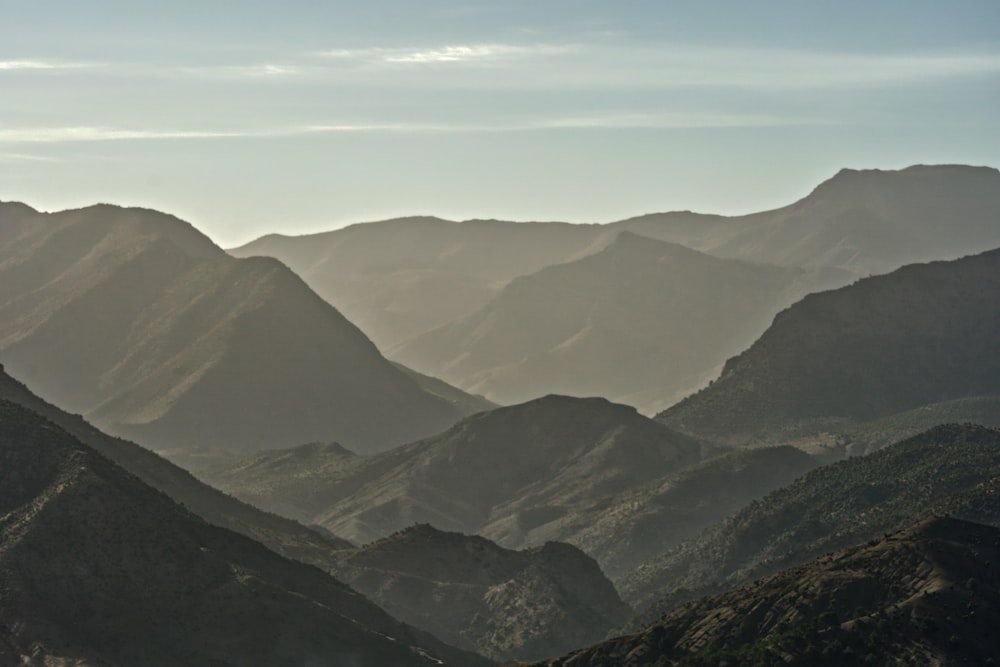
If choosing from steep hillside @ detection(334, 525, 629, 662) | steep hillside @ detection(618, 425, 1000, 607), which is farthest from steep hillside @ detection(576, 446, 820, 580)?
steep hillside @ detection(334, 525, 629, 662)

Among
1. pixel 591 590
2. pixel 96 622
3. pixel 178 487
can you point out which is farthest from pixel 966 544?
pixel 178 487

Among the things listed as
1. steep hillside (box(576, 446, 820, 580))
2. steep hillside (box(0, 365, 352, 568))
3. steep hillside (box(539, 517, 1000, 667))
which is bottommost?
steep hillside (box(539, 517, 1000, 667))

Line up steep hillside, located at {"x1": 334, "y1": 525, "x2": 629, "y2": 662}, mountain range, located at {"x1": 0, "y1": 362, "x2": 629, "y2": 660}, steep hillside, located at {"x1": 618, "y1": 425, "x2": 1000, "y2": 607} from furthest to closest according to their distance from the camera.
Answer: steep hillside, located at {"x1": 618, "y1": 425, "x2": 1000, "y2": 607}, mountain range, located at {"x1": 0, "y1": 362, "x2": 629, "y2": 660}, steep hillside, located at {"x1": 334, "y1": 525, "x2": 629, "y2": 662}

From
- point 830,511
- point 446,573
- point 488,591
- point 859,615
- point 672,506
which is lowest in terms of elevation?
point 859,615

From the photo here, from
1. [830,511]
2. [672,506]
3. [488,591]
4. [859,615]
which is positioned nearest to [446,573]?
[488,591]

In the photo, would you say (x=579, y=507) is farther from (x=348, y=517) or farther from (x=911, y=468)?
(x=911, y=468)

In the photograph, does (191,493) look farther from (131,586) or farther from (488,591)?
(131,586)

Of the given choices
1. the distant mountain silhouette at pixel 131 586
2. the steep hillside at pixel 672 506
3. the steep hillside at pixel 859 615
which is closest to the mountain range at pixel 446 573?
the distant mountain silhouette at pixel 131 586

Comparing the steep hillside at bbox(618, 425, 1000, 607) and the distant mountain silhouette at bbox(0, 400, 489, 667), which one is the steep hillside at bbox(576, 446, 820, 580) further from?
the distant mountain silhouette at bbox(0, 400, 489, 667)
